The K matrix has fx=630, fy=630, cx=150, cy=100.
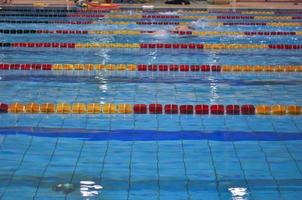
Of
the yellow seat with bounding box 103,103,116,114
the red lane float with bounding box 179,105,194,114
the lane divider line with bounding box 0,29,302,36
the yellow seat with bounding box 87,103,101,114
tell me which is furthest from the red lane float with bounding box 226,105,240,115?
the lane divider line with bounding box 0,29,302,36

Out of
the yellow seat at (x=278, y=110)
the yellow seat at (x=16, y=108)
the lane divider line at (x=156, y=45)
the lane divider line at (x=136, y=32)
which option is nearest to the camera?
the yellow seat at (x=16, y=108)

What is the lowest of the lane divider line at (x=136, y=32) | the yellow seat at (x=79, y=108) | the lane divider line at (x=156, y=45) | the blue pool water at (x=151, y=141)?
the blue pool water at (x=151, y=141)

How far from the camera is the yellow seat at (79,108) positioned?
277 inches

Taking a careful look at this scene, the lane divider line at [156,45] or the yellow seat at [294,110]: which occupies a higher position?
the lane divider line at [156,45]

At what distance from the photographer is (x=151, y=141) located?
6066mm

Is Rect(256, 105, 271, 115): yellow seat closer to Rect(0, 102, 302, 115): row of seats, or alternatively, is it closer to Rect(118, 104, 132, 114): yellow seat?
Rect(0, 102, 302, 115): row of seats

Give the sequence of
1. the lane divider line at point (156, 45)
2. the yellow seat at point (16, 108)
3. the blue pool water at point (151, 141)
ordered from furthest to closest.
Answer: the lane divider line at point (156, 45), the yellow seat at point (16, 108), the blue pool water at point (151, 141)

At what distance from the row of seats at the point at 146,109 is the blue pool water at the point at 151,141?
11cm

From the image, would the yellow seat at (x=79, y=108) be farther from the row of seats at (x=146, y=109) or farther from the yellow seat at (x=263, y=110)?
the yellow seat at (x=263, y=110)

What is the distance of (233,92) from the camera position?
8266mm

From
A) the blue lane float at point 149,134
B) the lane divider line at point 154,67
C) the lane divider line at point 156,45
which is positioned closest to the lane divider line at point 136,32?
the lane divider line at point 156,45

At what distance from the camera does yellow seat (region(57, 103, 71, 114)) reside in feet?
23.0

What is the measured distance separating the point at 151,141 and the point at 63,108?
4.71ft

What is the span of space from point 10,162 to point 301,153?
2.60 metres
